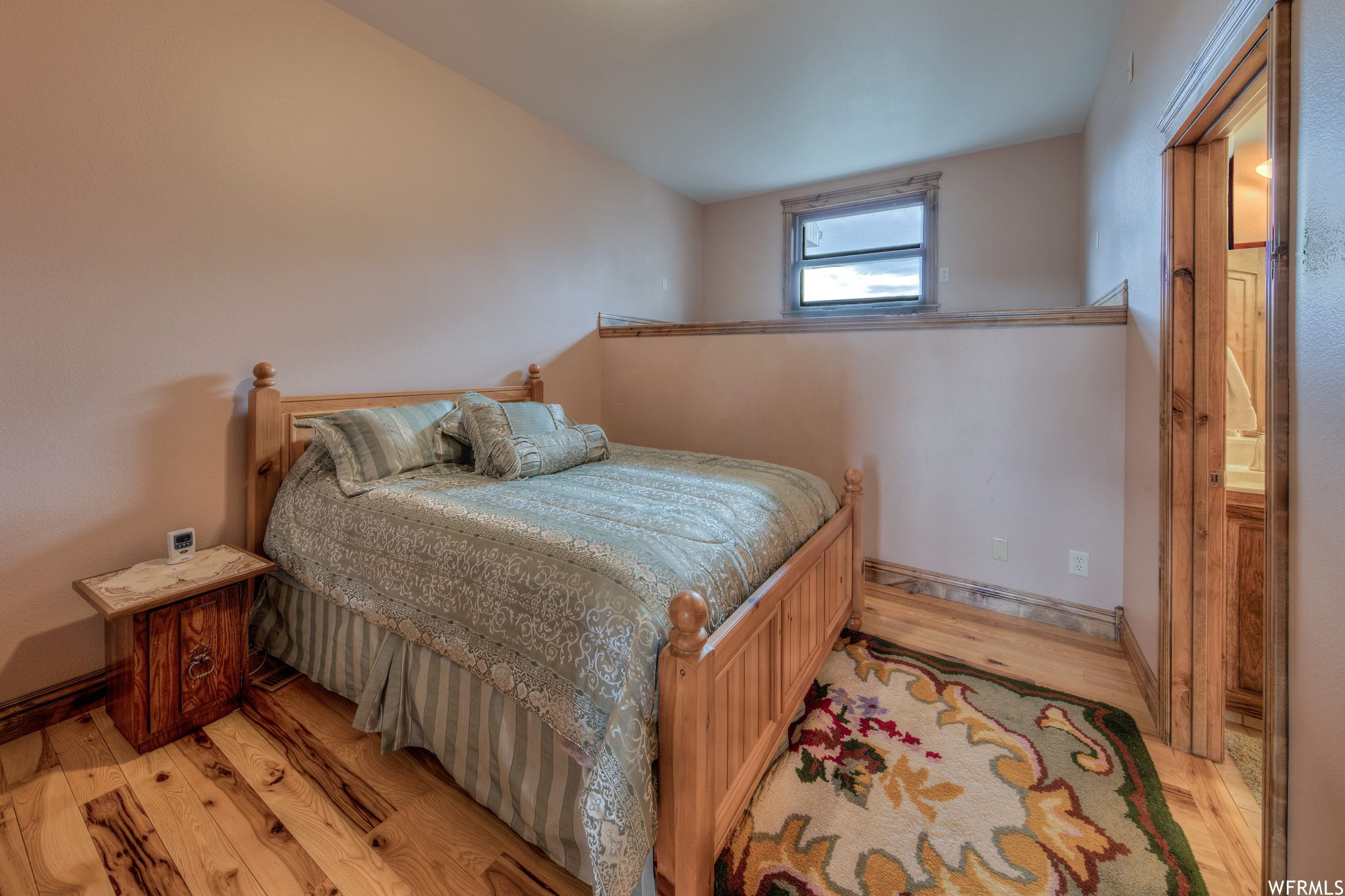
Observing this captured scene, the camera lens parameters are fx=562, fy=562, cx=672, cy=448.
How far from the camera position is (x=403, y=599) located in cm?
163

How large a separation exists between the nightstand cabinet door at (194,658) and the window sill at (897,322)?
8.43ft

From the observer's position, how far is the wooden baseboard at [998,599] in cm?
248

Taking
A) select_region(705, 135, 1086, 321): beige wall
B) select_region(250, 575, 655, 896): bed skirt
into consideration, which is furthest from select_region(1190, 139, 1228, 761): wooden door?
select_region(705, 135, 1086, 321): beige wall

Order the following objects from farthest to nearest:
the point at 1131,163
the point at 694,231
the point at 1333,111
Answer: the point at 694,231, the point at 1131,163, the point at 1333,111

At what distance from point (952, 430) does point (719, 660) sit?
2087mm

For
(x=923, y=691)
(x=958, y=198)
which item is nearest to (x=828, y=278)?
(x=958, y=198)

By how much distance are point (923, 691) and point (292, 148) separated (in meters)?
3.25

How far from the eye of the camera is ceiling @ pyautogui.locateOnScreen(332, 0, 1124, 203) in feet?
7.81

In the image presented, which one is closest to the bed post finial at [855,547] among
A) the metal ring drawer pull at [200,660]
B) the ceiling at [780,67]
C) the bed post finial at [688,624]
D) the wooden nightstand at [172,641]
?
the bed post finial at [688,624]

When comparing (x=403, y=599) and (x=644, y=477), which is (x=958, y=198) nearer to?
(x=644, y=477)

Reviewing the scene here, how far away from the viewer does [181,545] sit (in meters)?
1.97

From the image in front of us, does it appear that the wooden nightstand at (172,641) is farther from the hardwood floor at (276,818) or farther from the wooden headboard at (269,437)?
the wooden headboard at (269,437)

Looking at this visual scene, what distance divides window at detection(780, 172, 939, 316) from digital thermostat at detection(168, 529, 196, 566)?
13.1 ft

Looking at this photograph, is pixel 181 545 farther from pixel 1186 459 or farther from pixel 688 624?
pixel 1186 459
